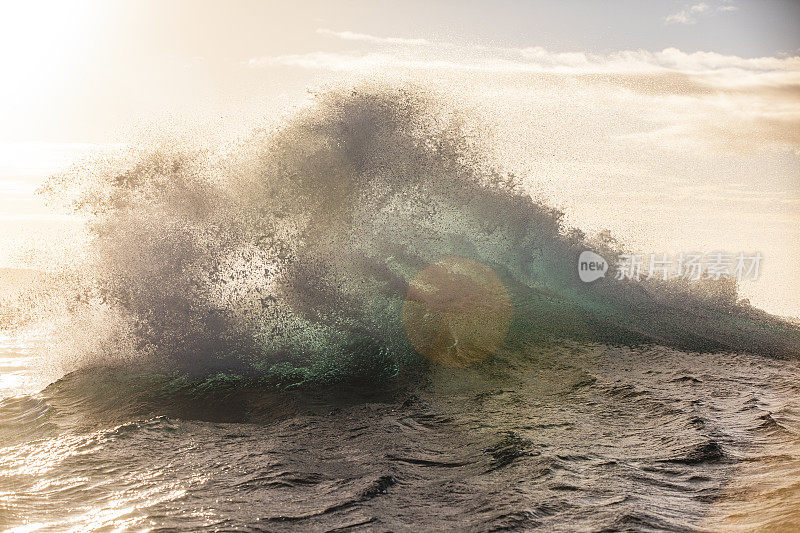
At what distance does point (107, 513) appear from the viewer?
3922 mm

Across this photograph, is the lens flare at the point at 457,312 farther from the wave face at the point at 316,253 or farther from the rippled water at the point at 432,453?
the rippled water at the point at 432,453

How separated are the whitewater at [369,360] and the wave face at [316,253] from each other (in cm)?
3

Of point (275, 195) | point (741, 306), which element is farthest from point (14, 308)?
point (741, 306)

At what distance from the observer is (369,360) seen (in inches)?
303

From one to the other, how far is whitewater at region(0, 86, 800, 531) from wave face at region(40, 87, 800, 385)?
0.03 metres

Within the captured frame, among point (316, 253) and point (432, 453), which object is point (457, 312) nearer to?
point (316, 253)

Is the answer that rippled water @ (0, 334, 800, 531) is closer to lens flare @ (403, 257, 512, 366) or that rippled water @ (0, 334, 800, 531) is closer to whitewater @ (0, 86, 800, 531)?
whitewater @ (0, 86, 800, 531)

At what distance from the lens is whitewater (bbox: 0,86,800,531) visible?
401 centimetres

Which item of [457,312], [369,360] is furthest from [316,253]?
[457,312]

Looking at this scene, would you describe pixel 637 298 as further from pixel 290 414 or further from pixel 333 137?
pixel 290 414

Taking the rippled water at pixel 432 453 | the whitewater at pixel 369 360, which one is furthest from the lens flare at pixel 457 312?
the rippled water at pixel 432 453

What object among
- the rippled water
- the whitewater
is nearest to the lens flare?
the whitewater

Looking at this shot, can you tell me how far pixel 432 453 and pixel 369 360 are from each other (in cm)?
294

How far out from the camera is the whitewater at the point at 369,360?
401cm
